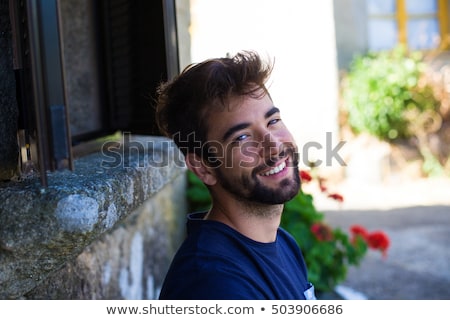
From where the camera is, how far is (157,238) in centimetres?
325

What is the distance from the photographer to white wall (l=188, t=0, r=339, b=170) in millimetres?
6274

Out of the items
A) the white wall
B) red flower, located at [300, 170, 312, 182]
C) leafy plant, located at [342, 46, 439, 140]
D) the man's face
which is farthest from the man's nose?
leafy plant, located at [342, 46, 439, 140]

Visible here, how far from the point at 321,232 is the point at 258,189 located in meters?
1.84

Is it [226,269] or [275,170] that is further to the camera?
[275,170]

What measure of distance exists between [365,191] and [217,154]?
5.54 metres

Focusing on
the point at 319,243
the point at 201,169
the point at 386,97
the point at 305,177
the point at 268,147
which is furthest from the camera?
the point at 386,97

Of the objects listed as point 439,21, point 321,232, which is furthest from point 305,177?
point 439,21

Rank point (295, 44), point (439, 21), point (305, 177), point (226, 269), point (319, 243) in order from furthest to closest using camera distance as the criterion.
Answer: point (439, 21) < point (295, 44) < point (319, 243) < point (305, 177) < point (226, 269)

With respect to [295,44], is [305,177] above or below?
below

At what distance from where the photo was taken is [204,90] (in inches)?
57.4

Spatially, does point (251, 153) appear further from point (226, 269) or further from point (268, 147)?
point (226, 269)

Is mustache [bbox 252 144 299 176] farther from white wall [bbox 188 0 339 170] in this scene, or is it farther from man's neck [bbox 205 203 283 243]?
white wall [bbox 188 0 339 170]

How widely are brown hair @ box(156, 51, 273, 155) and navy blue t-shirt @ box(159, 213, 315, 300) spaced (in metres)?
0.23

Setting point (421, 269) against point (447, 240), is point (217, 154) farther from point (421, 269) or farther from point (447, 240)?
point (447, 240)
